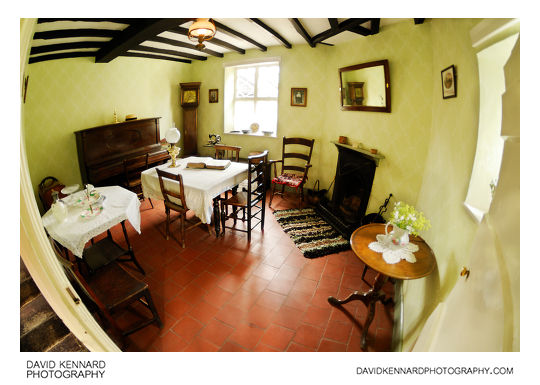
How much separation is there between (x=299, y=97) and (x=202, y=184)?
8.99 ft

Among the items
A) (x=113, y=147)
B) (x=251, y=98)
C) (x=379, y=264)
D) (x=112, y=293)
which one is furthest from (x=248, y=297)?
(x=251, y=98)

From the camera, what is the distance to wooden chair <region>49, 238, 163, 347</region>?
1695 mm

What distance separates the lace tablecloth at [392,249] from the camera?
5.60 feet

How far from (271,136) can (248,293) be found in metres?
3.37

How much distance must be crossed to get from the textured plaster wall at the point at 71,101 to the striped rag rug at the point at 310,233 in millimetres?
3589

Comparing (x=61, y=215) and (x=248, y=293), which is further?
(x=248, y=293)

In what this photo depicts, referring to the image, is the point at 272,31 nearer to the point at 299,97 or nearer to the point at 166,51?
the point at 299,97

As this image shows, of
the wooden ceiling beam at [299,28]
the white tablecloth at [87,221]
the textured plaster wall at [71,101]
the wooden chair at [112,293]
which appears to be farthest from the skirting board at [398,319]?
the textured plaster wall at [71,101]

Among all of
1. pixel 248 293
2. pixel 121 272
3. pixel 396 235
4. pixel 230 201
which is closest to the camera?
pixel 396 235

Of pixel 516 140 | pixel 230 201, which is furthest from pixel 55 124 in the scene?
pixel 516 140
